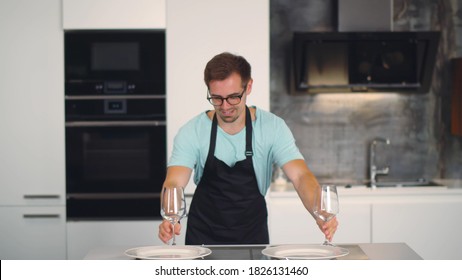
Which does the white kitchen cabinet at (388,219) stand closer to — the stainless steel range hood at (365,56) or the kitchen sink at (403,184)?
the kitchen sink at (403,184)

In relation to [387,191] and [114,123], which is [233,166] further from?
[387,191]

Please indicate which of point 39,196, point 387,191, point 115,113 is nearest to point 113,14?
point 115,113

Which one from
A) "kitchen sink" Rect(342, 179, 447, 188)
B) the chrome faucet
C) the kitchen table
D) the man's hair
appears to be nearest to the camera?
the kitchen table

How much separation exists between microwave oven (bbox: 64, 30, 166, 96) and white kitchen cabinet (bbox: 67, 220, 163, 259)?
747 mm

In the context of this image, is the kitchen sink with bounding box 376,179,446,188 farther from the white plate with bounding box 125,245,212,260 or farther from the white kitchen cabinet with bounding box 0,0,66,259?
the white plate with bounding box 125,245,212,260

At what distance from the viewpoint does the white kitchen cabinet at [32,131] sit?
14.2 ft

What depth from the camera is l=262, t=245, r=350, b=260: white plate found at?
2.33 metres

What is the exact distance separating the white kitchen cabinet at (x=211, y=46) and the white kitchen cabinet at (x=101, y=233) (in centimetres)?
34

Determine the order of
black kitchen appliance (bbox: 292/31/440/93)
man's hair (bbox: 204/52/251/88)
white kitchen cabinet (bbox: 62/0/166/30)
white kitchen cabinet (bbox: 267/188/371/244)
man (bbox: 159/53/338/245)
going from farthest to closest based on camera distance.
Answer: black kitchen appliance (bbox: 292/31/440/93) → white kitchen cabinet (bbox: 267/188/371/244) → white kitchen cabinet (bbox: 62/0/166/30) → man (bbox: 159/53/338/245) → man's hair (bbox: 204/52/251/88)

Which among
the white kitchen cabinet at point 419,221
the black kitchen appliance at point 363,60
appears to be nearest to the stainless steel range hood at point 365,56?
the black kitchen appliance at point 363,60

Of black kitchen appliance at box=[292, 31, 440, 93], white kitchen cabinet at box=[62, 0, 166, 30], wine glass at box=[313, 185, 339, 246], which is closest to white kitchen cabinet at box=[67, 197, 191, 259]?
white kitchen cabinet at box=[62, 0, 166, 30]

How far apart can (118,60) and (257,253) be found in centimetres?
219
